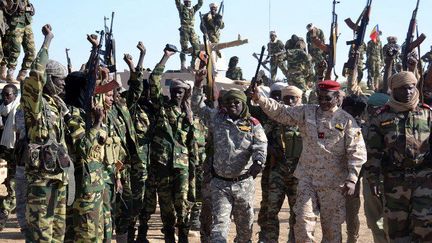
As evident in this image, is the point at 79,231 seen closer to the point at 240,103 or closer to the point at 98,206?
the point at 98,206

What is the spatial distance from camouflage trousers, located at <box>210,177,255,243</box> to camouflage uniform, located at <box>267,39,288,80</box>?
41.8 ft

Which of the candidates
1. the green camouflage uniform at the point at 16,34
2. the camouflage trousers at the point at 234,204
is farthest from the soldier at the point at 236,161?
the green camouflage uniform at the point at 16,34

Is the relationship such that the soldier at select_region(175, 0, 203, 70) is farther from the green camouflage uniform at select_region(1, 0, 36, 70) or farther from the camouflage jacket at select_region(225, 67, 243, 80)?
the green camouflage uniform at select_region(1, 0, 36, 70)

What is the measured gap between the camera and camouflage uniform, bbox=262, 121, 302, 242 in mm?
9039

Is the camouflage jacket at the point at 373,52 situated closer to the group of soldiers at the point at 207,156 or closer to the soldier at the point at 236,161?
the group of soldiers at the point at 207,156

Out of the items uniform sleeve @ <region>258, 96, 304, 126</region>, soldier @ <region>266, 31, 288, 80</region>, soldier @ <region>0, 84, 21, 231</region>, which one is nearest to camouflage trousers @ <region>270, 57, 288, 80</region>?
soldier @ <region>266, 31, 288, 80</region>

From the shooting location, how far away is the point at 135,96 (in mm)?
9008

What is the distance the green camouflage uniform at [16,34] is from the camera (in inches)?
484

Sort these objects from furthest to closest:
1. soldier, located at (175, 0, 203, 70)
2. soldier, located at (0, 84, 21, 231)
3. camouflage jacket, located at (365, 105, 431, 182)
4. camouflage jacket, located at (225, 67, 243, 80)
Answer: soldier, located at (175, 0, 203, 70) < camouflage jacket, located at (225, 67, 243, 80) < soldier, located at (0, 84, 21, 231) < camouflage jacket, located at (365, 105, 431, 182)

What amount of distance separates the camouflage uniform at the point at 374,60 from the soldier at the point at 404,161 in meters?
18.9

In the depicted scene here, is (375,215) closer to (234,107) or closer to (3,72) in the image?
(234,107)

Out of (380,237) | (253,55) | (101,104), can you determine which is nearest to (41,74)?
(101,104)

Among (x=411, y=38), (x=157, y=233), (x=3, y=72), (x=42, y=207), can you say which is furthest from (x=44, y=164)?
(x=3, y=72)

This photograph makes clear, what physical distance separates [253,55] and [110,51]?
9744 millimetres
